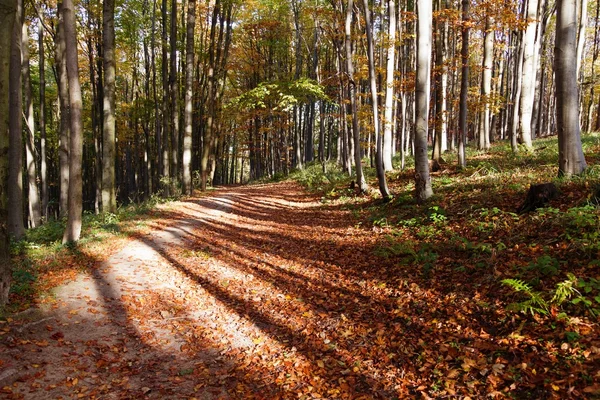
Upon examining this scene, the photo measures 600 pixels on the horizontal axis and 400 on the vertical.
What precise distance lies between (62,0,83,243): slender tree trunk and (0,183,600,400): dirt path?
1775 millimetres

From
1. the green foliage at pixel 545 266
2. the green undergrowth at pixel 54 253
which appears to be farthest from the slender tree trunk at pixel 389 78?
the green foliage at pixel 545 266

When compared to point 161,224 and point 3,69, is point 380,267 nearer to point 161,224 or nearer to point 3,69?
point 3,69

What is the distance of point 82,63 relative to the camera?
2406cm

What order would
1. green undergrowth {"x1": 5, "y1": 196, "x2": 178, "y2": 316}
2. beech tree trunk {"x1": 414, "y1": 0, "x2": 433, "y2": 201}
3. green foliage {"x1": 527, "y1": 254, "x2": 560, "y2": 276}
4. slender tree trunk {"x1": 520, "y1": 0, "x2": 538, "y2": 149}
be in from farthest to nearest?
1. slender tree trunk {"x1": 520, "y1": 0, "x2": 538, "y2": 149}
2. beech tree trunk {"x1": 414, "y1": 0, "x2": 433, "y2": 201}
3. green undergrowth {"x1": 5, "y1": 196, "x2": 178, "y2": 316}
4. green foliage {"x1": 527, "y1": 254, "x2": 560, "y2": 276}

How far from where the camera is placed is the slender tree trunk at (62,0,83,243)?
8328mm

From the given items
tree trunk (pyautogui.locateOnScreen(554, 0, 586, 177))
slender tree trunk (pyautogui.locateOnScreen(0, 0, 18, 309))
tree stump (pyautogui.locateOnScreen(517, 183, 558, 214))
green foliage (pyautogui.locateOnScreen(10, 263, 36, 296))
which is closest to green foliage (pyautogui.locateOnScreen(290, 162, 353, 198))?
tree trunk (pyautogui.locateOnScreen(554, 0, 586, 177))

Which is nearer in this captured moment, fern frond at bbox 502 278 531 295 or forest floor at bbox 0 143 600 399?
forest floor at bbox 0 143 600 399

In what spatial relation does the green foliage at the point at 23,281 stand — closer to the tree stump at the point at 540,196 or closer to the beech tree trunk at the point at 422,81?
the tree stump at the point at 540,196

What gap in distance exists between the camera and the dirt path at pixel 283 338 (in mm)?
3744

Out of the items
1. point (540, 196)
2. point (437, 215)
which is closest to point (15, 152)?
point (437, 215)

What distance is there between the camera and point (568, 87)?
737 centimetres

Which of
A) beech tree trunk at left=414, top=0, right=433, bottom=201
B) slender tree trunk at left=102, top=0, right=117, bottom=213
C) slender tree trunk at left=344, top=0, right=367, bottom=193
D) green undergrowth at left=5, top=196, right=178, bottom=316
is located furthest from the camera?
slender tree trunk at left=344, top=0, right=367, bottom=193

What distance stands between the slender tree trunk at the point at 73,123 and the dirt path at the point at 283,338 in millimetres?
1775

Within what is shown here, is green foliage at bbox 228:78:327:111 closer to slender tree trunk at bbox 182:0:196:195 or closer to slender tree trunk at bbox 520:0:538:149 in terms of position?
slender tree trunk at bbox 182:0:196:195
